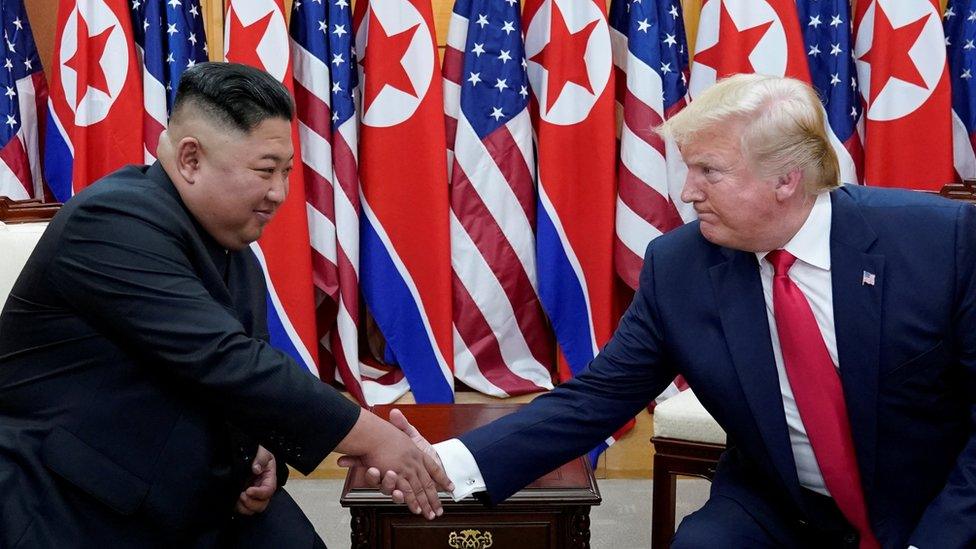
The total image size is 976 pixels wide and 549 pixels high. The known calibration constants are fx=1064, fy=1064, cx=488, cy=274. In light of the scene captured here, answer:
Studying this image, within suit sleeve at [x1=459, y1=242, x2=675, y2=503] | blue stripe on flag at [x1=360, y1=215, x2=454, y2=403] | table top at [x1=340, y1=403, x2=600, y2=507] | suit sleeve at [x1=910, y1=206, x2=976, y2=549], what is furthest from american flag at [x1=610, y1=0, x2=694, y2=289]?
suit sleeve at [x1=910, y1=206, x2=976, y2=549]

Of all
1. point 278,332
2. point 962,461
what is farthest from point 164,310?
point 278,332

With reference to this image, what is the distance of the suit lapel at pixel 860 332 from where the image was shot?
2.11 metres

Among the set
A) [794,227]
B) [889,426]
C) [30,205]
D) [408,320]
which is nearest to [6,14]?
[30,205]

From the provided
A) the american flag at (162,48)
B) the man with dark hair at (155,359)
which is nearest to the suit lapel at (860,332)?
the man with dark hair at (155,359)

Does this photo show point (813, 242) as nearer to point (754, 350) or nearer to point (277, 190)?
point (754, 350)

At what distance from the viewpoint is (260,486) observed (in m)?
2.33

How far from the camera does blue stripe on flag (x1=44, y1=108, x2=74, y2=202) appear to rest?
13.8 feet

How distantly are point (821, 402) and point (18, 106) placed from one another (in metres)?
3.39

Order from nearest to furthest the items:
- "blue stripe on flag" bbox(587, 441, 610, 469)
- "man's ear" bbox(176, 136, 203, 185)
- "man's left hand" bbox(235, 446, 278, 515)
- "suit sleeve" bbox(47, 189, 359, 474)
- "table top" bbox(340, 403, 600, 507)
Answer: "suit sleeve" bbox(47, 189, 359, 474)
"man's ear" bbox(176, 136, 203, 185)
"man's left hand" bbox(235, 446, 278, 515)
"table top" bbox(340, 403, 600, 507)
"blue stripe on flag" bbox(587, 441, 610, 469)

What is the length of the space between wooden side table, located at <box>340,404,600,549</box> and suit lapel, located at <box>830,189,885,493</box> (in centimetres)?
75

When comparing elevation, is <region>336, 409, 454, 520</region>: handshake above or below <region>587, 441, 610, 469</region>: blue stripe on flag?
above

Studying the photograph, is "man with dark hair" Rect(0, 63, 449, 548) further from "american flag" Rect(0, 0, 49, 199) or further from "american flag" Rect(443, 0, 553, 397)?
"american flag" Rect(0, 0, 49, 199)

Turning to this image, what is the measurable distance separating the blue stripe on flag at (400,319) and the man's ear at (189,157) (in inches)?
84.2

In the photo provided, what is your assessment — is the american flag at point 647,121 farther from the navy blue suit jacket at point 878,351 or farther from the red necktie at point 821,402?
the red necktie at point 821,402
